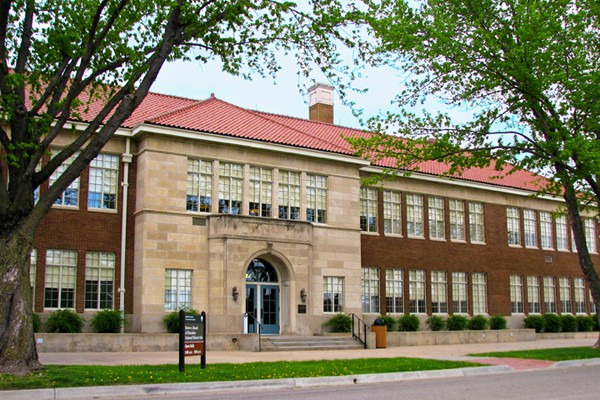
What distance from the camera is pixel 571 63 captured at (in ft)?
72.5

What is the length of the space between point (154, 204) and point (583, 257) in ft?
50.5

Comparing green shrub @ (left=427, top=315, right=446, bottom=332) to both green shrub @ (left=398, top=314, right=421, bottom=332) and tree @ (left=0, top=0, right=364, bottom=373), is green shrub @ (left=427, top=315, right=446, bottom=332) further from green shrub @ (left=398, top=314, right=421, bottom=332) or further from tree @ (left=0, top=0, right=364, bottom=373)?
tree @ (left=0, top=0, right=364, bottom=373)

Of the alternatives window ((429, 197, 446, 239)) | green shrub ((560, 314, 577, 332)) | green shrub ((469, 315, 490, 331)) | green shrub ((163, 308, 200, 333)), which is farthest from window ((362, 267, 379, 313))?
green shrub ((560, 314, 577, 332))

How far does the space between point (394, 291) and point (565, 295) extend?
13604mm

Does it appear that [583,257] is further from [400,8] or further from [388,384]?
[388,384]

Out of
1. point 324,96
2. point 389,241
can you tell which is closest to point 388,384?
point 389,241

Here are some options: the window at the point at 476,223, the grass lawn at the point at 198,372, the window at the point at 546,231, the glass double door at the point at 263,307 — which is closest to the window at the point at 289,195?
the glass double door at the point at 263,307

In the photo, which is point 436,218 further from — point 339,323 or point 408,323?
point 339,323

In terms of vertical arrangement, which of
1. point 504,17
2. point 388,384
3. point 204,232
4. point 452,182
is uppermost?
point 504,17

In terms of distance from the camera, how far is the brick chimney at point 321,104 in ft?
130

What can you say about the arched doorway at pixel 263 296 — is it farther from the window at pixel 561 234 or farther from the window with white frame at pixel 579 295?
the window with white frame at pixel 579 295

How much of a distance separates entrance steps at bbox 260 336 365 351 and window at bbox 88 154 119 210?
763 cm

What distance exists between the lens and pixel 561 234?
4188 centimetres

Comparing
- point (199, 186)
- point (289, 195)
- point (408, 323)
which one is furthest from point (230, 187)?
point (408, 323)
